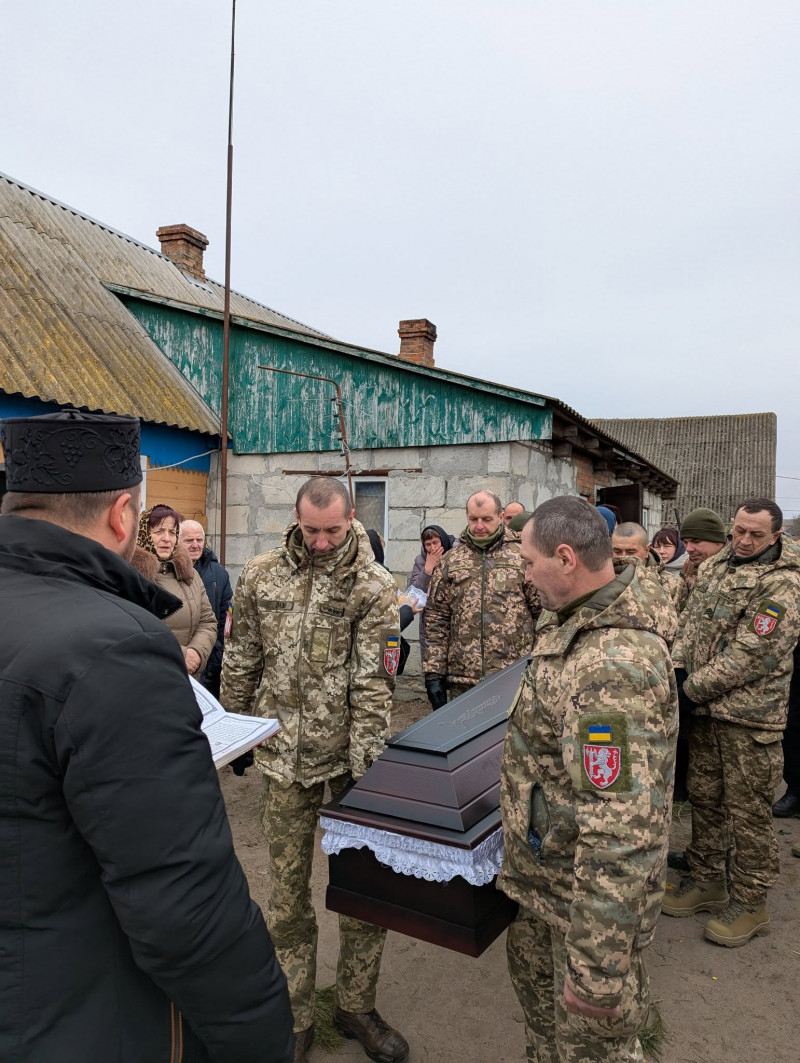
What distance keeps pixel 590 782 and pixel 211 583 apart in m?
3.56

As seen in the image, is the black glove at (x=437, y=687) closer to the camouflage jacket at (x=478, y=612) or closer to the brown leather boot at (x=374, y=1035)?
the camouflage jacket at (x=478, y=612)

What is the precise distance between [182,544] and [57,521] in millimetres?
3136

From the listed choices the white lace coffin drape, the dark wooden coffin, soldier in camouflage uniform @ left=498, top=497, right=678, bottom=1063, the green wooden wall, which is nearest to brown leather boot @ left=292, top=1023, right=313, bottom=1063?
the dark wooden coffin

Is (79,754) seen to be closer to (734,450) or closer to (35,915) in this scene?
(35,915)

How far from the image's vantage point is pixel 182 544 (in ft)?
14.0

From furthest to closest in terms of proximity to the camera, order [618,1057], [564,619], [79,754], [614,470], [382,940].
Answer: [614,470] → [382,940] → [564,619] → [618,1057] → [79,754]

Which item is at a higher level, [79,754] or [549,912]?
[79,754]

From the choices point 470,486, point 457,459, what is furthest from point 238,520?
point 470,486

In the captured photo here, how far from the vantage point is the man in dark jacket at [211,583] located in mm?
4604

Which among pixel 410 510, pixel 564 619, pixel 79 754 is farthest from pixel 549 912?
pixel 410 510

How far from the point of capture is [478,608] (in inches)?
171

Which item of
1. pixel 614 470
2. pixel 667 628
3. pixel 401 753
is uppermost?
pixel 614 470

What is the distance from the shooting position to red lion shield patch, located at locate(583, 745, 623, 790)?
1.58 meters

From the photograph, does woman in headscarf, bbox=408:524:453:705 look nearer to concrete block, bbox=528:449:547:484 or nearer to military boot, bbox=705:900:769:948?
concrete block, bbox=528:449:547:484
